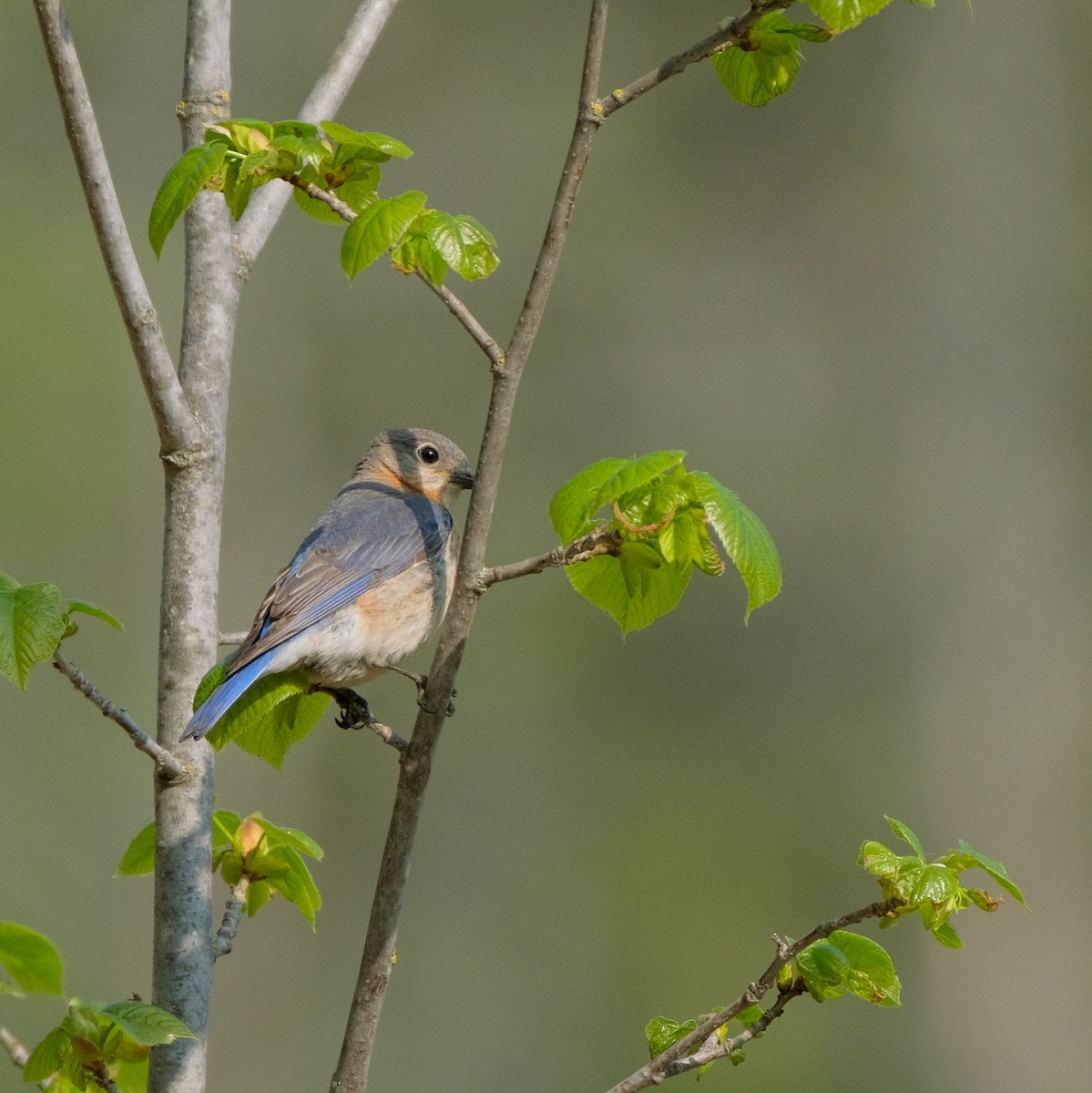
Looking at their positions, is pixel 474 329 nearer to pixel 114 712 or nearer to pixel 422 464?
pixel 114 712

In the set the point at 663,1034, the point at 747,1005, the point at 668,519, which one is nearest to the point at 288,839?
the point at 663,1034

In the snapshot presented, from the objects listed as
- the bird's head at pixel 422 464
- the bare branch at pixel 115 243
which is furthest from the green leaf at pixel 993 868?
the bird's head at pixel 422 464

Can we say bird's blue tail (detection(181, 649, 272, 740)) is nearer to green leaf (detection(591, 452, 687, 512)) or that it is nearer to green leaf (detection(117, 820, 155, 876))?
green leaf (detection(117, 820, 155, 876))

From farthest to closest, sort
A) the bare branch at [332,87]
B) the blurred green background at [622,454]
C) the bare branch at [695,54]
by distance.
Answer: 1. the blurred green background at [622,454]
2. the bare branch at [332,87]
3. the bare branch at [695,54]

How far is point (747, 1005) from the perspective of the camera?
74.6 inches

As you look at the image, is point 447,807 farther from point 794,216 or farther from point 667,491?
point 667,491

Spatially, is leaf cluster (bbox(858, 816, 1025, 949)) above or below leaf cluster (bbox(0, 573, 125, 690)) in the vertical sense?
below

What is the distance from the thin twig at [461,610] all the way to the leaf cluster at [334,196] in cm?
12

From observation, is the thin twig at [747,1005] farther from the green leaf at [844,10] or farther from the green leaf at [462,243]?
the green leaf at [844,10]

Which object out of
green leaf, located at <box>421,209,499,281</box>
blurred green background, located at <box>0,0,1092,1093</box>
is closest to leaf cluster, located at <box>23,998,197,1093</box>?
green leaf, located at <box>421,209,499,281</box>

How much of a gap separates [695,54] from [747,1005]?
129 centimetres

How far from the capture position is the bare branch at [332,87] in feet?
8.52

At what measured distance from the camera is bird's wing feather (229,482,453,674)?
2904 millimetres

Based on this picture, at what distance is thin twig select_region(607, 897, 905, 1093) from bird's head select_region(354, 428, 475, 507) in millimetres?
2266
